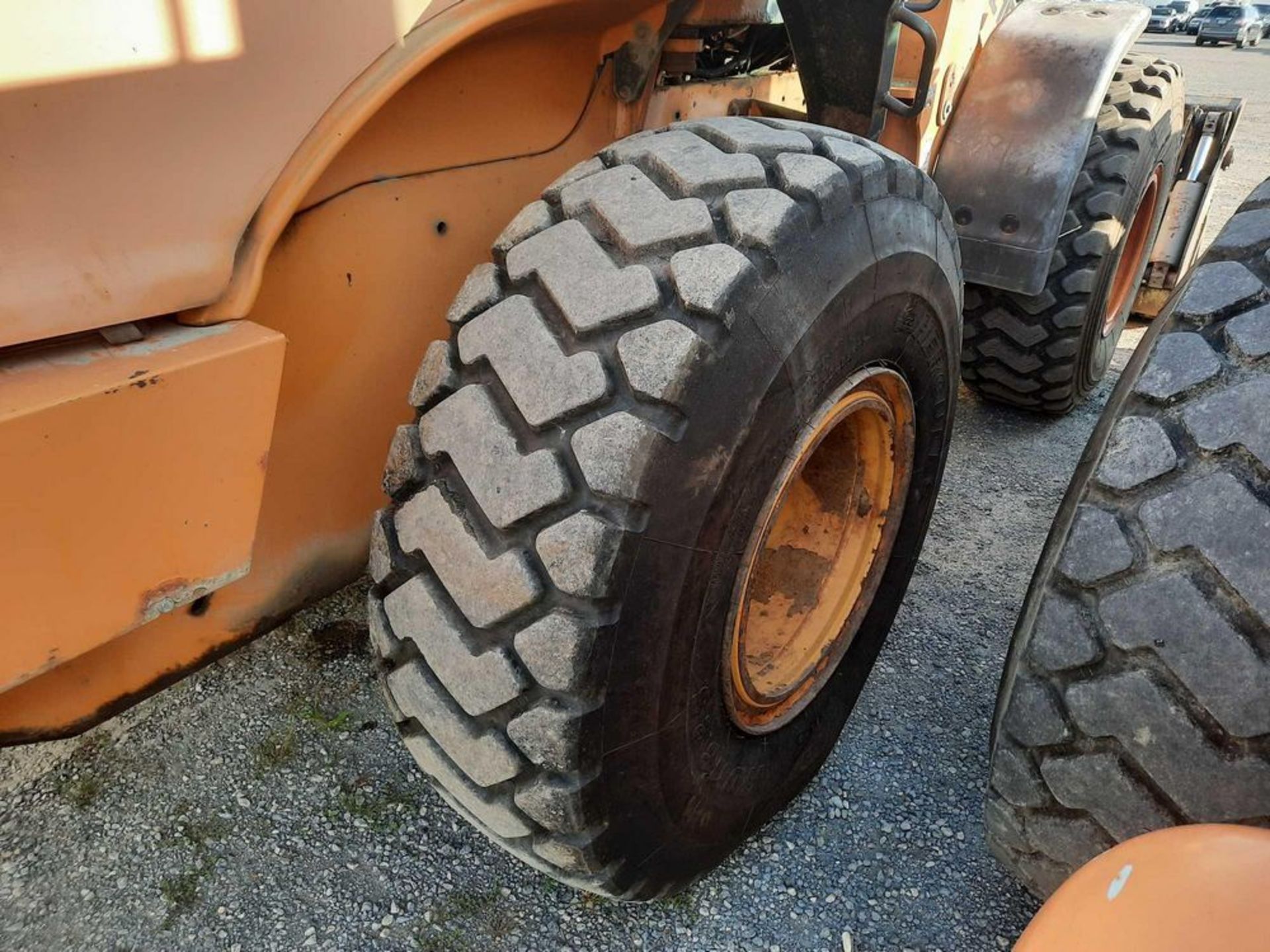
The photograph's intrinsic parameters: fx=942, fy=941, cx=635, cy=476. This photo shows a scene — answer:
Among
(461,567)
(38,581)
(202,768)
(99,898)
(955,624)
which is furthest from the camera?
(955,624)

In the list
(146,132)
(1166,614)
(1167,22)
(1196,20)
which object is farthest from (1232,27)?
(146,132)

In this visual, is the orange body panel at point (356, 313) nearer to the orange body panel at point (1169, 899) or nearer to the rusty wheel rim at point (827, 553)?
the rusty wheel rim at point (827, 553)

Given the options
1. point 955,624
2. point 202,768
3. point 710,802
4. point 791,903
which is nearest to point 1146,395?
point 710,802

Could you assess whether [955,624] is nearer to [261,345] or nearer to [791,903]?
[791,903]

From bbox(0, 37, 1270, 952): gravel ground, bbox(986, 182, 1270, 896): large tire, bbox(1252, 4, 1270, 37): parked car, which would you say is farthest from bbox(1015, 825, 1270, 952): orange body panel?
Result: bbox(1252, 4, 1270, 37): parked car

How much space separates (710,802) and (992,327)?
2.10 m

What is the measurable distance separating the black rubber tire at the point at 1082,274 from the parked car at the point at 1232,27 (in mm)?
29587

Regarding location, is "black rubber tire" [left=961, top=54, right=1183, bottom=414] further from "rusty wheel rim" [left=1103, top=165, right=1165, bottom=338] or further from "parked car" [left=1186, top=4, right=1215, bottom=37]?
"parked car" [left=1186, top=4, right=1215, bottom=37]

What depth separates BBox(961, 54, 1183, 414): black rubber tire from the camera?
2840mm

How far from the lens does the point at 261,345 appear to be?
42.8 inches

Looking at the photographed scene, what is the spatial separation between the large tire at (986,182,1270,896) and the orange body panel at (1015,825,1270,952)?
20.9 inches

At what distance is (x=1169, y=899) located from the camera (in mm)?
625

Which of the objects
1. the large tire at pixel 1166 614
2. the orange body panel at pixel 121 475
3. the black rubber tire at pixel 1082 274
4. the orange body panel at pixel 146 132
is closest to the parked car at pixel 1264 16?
the black rubber tire at pixel 1082 274

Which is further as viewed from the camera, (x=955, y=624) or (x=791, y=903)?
(x=955, y=624)
